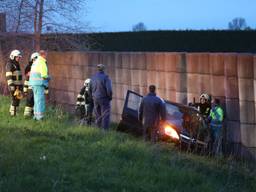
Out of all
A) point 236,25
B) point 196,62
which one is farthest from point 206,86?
point 236,25

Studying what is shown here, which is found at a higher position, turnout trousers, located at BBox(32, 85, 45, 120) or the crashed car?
turnout trousers, located at BBox(32, 85, 45, 120)

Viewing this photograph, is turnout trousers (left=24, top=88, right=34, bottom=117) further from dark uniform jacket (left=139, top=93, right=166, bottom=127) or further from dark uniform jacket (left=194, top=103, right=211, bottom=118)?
dark uniform jacket (left=194, top=103, right=211, bottom=118)

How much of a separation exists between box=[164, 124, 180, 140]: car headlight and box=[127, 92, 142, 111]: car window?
157 cm

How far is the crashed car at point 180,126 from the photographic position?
12.1m

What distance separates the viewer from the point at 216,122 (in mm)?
13203

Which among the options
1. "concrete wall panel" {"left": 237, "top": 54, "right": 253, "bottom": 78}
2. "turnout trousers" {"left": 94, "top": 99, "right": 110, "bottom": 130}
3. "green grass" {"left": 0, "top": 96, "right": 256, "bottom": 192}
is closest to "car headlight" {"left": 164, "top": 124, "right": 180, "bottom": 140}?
"green grass" {"left": 0, "top": 96, "right": 256, "bottom": 192}

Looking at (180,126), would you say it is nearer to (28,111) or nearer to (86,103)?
(28,111)

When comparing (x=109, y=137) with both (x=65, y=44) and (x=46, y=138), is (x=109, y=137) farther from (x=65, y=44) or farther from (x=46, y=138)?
(x=65, y=44)

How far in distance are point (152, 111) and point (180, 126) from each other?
0.86 metres

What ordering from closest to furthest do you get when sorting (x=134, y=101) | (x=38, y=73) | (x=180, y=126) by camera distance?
(x=180, y=126)
(x=134, y=101)
(x=38, y=73)

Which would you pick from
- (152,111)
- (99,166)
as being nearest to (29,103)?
(152,111)

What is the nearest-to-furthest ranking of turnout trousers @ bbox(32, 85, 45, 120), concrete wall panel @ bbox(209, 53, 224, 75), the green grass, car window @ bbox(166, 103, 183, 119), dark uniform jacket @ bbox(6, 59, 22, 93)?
1. the green grass
2. car window @ bbox(166, 103, 183, 119)
3. concrete wall panel @ bbox(209, 53, 224, 75)
4. turnout trousers @ bbox(32, 85, 45, 120)
5. dark uniform jacket @ bbox(6, 59, 22, 93)

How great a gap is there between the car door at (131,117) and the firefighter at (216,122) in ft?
5.08

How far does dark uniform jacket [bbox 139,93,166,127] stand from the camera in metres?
13.1
